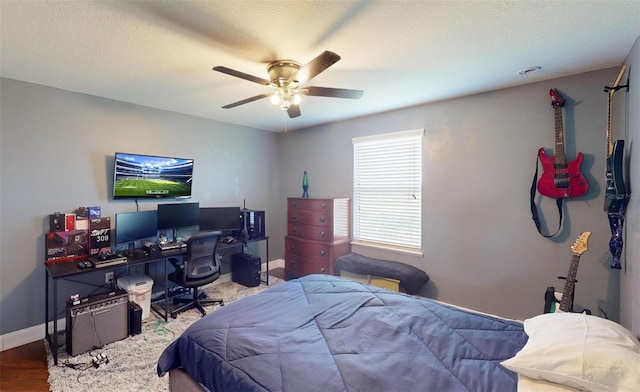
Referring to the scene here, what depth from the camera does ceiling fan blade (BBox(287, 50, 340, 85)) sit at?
159 cm

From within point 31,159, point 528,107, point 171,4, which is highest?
point 171,4

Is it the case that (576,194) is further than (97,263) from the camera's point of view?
A: No

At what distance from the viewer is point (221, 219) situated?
3.94 m

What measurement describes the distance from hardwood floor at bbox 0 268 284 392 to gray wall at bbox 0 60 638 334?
0.27 m

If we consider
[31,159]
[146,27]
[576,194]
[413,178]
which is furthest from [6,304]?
[576,194]

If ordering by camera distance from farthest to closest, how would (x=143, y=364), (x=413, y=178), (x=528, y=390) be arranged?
(x=413, y=178) < (x=143, y=364) < (x=528, y=390)

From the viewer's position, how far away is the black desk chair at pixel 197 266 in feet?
9.98

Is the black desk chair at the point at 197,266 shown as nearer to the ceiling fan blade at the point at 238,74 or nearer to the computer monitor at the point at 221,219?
the computer monitor at the point at 221,219

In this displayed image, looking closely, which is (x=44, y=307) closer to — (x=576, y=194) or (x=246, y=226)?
(x=246, y=226)

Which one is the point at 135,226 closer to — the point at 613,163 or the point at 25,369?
the point at 25,369

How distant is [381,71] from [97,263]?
10.4 ft

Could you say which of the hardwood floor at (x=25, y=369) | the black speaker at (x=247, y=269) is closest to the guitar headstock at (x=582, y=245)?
the black speaker at (x=247, y=269)

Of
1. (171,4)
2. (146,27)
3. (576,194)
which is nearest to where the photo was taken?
(171,4)

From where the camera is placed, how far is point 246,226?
4.11m
